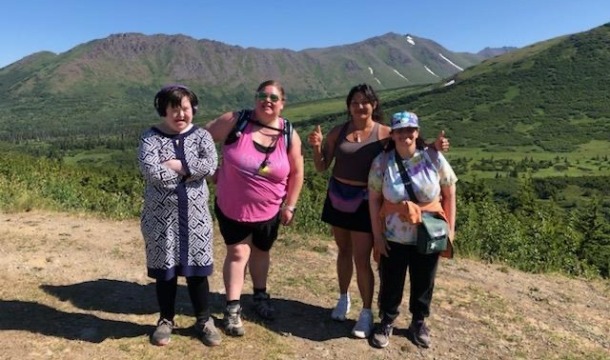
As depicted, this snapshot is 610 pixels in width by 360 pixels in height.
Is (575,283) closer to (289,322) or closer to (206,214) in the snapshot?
(289,322)

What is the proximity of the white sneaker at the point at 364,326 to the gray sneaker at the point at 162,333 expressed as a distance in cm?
171

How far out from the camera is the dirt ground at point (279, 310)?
14.8 feet

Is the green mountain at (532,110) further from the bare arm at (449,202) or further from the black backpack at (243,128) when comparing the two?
the black backpack at (243,128)

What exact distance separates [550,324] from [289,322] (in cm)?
298

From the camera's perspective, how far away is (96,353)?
166 inches

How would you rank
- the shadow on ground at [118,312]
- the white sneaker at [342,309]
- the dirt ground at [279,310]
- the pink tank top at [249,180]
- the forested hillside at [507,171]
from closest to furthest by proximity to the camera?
the pink tank top at [249,180] → the dirt ground at [279,310] → the shadow on ground at [118,312] → the white sneaker at [342,309] → the forested hillside at [507,171]

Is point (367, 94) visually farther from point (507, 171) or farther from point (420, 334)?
point (507, 171)

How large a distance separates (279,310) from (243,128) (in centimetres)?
214

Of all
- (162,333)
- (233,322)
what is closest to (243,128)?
(233,322)

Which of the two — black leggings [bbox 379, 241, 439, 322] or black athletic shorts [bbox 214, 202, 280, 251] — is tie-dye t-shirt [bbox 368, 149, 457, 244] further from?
black athletic shorts [bbox 214, 202, 280, 251]

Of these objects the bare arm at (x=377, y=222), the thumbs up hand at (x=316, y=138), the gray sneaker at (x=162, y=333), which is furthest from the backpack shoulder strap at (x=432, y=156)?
the gray sneaker at (x=162, y=333)

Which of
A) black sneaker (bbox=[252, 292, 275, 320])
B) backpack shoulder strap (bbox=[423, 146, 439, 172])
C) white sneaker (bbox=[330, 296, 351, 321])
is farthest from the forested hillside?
backpack shoulder strap (bbox=[423, 146, 439, 172])

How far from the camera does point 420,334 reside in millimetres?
4902

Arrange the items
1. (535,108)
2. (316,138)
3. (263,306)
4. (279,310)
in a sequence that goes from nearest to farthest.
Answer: (316,138) → (263,306) → (279,310) → (535,108)
